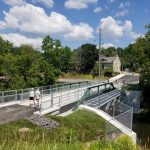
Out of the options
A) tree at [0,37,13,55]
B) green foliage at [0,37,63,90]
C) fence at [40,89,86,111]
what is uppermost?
tree at [0,37,13,55]

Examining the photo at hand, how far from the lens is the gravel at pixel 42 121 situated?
23233 millimetres

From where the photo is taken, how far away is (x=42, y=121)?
2391 centimetres

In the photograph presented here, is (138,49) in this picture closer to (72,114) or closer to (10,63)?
(10,63)

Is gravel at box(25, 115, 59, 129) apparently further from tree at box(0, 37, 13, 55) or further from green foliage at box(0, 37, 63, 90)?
tree at box(0, 37, 13, 55)

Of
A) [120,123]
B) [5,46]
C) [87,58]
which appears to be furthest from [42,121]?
[87,58]

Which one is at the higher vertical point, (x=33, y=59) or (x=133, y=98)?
(x=33, y=59)

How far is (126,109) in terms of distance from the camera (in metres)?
27.8

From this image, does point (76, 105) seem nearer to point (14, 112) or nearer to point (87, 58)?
point (14, 112)

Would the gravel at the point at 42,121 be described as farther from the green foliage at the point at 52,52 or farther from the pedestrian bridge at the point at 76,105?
the green foliage at the point at 52,52

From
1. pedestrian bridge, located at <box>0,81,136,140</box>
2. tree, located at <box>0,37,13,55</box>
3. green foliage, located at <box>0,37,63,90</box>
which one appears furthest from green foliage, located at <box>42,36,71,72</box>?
pedestrian bridge, located at <box>0,81,136,140</box>

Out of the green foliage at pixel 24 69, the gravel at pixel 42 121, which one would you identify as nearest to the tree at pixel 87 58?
the green foliage at pixel 24 69

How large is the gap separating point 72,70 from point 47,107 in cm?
8536

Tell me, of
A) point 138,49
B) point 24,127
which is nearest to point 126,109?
point 24,127

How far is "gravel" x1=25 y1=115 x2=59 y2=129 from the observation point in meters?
23.2
